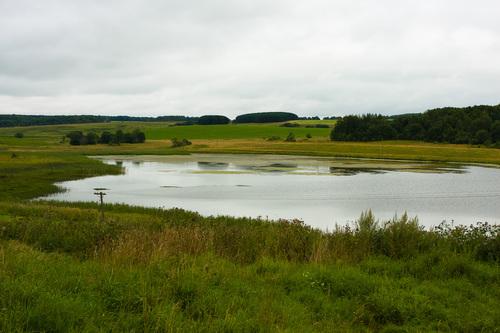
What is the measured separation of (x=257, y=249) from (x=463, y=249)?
4222mm

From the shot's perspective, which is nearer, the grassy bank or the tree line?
the grassy bank

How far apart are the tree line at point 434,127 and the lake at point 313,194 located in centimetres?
5202

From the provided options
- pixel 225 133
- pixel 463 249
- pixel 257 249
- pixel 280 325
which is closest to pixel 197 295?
pixel 280 325

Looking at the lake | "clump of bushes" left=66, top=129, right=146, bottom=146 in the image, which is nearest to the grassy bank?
the lake

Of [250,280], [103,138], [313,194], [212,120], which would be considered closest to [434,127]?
[103,138]

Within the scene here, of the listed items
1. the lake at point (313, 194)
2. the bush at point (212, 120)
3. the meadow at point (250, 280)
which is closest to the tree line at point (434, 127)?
the lake at point (313, 194)

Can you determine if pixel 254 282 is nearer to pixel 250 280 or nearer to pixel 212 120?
pixel 250 280

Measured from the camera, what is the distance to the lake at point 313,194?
997 inches

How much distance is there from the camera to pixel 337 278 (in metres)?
7.38

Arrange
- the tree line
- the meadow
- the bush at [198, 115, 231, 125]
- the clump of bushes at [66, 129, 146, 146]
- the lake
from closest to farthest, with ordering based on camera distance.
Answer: the meadow < the lake < the tree line < the clump of bushes at [66, 129, 146, 146] < the bush at [198, 115, 231, 125]

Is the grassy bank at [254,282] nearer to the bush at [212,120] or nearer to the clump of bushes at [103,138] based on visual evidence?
the clump of bushes at [103,138]

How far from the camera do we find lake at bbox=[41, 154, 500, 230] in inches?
997

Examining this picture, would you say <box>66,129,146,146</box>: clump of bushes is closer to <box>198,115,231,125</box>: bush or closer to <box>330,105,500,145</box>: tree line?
<box>330,105,500,145</box>: tree line

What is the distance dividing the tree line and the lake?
2048 inches
